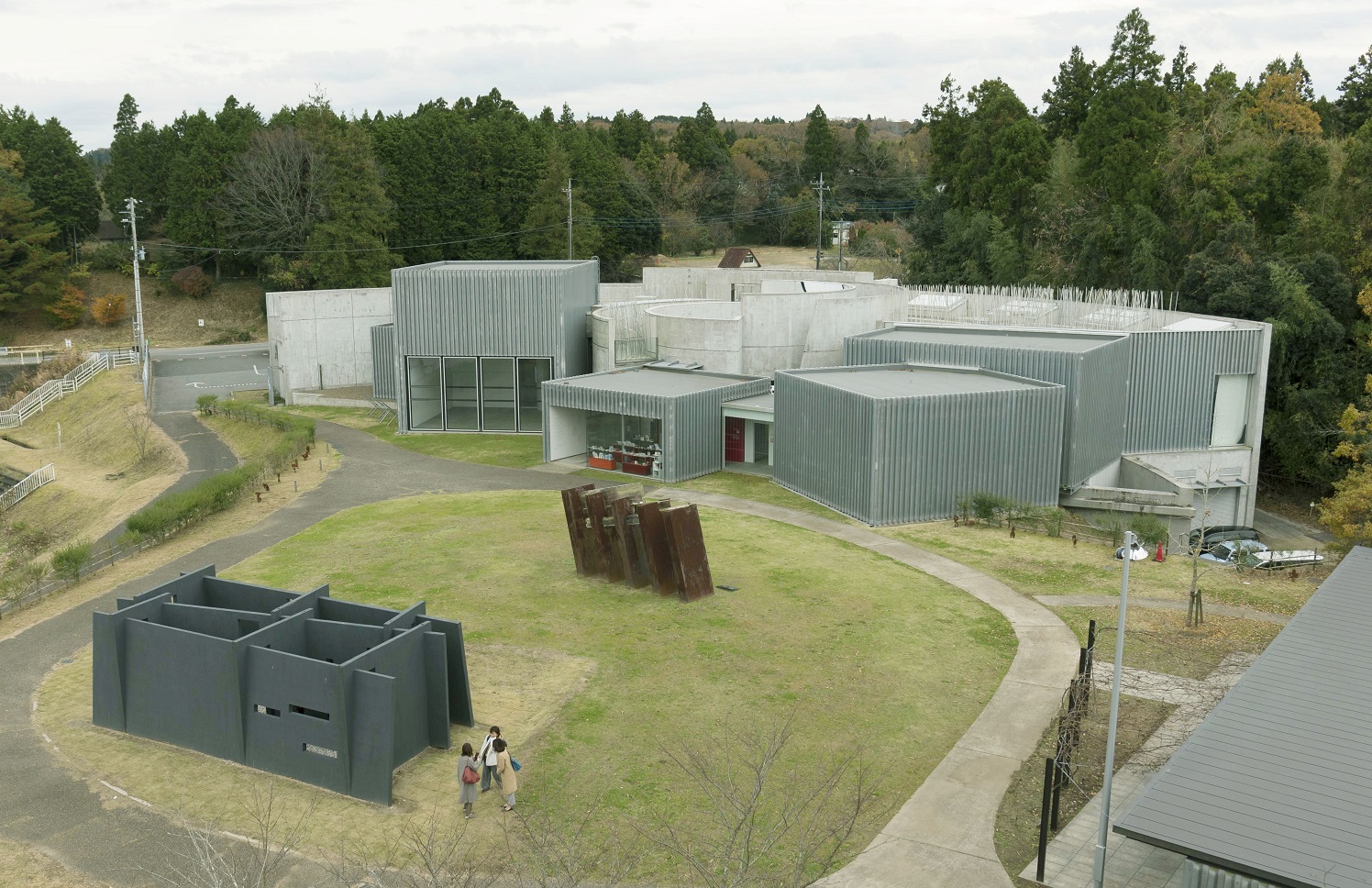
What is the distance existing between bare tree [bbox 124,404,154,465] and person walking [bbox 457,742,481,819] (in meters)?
31.6

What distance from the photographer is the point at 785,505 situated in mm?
31594

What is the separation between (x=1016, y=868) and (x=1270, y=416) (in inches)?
1560

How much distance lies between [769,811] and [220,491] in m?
21.6

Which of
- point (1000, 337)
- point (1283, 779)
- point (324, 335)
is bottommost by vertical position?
point (1283, 779)

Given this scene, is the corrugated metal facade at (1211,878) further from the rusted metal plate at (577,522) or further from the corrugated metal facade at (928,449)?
the corrugated metal facade at (928,449)

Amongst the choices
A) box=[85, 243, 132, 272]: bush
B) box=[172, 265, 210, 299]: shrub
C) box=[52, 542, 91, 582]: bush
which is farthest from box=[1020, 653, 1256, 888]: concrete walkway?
box=[85, 243, 132, 272]: bush

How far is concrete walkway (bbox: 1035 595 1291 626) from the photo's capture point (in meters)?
22.7

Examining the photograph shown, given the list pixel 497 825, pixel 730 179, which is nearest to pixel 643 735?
pixel 497 825

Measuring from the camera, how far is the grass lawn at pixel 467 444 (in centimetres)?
3838

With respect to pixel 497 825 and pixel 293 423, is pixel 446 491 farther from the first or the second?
pixel 497 825

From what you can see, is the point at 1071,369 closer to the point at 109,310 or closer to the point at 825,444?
the point at 825,444

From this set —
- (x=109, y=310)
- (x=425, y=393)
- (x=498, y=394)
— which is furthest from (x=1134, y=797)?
(x=109, y=310)

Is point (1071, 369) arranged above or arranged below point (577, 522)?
above

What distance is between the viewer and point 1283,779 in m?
11.6
